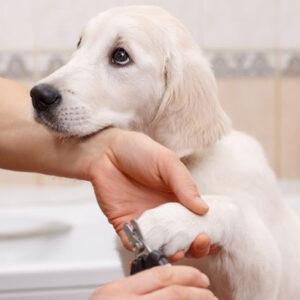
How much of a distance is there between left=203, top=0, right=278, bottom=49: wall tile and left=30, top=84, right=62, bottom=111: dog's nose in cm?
126

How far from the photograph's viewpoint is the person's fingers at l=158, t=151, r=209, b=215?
2.75 feet

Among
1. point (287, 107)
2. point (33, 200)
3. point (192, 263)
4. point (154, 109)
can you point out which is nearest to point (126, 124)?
point (154, 109)

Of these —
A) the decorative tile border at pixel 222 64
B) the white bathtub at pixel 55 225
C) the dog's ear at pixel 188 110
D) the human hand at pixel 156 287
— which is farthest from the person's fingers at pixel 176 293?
the decorative tile border at pixel 222 64

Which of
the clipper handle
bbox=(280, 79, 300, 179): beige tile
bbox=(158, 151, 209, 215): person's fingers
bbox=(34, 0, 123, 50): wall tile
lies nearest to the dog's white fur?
bbox=(158, 151, 209, 215): person's fingers

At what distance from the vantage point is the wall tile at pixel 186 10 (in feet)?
7.09

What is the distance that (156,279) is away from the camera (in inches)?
25.0

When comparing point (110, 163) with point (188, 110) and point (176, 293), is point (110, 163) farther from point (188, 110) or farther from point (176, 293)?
point (176, 293)

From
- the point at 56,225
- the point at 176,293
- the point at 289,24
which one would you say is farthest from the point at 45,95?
the point at 289,24

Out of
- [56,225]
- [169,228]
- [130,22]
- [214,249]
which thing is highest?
[130,22]

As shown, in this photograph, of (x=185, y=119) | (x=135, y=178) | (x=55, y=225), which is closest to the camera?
(x=135, y=178)

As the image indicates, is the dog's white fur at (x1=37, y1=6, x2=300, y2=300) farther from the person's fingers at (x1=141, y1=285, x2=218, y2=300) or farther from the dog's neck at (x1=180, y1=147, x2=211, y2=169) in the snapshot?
the person's fingers at (x1=141, y1=285, x2=218, y2=300)

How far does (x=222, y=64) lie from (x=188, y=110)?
1.14 meters

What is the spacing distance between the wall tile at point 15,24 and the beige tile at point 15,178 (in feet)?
1.60

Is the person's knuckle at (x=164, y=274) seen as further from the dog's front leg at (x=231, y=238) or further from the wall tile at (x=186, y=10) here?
the wall tile at (x=186, y=10)
